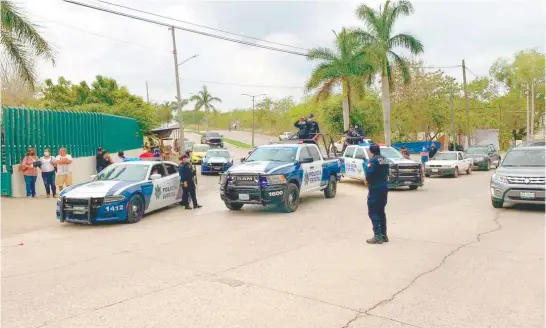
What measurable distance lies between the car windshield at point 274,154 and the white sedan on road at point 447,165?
13.5m

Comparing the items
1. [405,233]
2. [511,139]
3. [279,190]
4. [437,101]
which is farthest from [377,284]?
[511,139]

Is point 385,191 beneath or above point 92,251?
above

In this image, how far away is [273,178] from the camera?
39.3ft

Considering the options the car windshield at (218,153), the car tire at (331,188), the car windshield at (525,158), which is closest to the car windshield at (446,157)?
the car windshield at (218,153)

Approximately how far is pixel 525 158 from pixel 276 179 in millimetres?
6812

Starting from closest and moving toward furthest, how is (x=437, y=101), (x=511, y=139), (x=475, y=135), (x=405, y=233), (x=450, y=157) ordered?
(x=405, y=233), (x=450, y=157), (x=437, y=101), (x=475, y=135), (x=511, y=139)

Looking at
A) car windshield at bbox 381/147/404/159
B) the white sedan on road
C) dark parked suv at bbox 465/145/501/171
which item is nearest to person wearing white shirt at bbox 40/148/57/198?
car windshield at bbox 381/147/404/159

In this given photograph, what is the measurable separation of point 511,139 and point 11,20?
6665 centimetres

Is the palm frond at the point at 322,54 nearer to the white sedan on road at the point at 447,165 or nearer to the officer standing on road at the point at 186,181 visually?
the white sedan on road at the point at 447,165

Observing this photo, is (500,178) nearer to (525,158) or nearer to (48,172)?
(525,158)

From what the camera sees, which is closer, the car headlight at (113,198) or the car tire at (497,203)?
the car headlight at (113,198)

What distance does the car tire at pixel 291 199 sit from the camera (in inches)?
482

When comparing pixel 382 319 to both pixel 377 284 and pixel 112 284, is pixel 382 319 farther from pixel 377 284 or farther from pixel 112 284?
pixel 112 284

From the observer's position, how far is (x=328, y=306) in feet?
17.1
